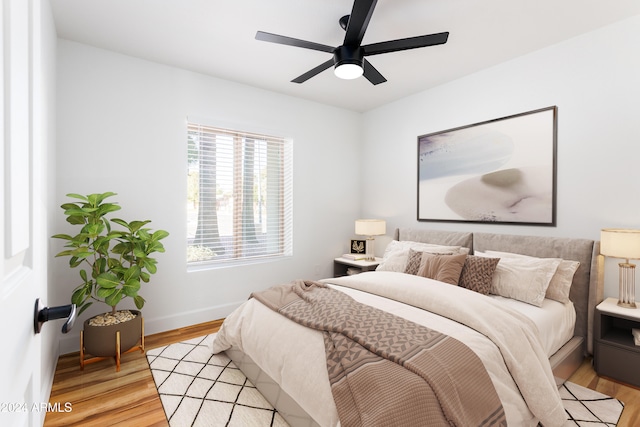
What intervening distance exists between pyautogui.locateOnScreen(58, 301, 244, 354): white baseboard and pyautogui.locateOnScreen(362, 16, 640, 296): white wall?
9.25 ft

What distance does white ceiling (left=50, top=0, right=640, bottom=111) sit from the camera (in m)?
2.31

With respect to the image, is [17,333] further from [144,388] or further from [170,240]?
[170,240]

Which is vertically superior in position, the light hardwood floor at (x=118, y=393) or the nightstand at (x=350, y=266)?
the nightstand at (x=350, y=266)

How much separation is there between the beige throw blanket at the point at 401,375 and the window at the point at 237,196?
6.96ft

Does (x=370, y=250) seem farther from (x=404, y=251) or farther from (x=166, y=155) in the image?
(x=166, y=155)

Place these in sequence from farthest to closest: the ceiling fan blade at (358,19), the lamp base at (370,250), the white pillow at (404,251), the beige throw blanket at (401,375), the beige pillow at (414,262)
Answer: the lamp base at (370,250)
the white pillow at (404,251)
the beige pillow at (414,262)
the ceiling fan blade at (358,19)
the beige throw blanket at (401,375)

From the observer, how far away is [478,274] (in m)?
2.74

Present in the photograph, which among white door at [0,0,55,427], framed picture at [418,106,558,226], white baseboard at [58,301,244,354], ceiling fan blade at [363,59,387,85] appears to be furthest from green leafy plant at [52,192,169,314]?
framed picture at [418,106,558,226]

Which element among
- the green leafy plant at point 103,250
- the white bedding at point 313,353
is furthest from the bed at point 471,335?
the green leafy plant at point 103,250

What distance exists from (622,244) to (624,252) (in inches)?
2.2

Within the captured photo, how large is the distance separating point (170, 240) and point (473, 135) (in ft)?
11.1

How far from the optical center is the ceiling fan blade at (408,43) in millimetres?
2080

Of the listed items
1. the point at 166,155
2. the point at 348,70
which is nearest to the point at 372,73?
the point at 348,70

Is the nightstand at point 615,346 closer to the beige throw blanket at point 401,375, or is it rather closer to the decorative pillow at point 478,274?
the decorative pillow at point 478,274
